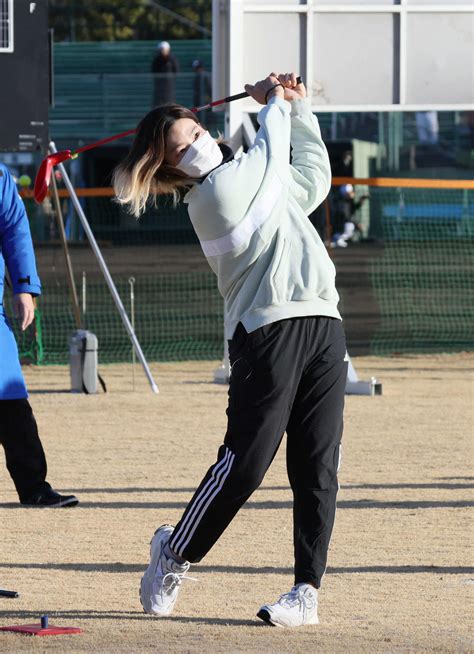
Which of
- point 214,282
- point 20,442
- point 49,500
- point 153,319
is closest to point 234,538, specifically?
point 49,500

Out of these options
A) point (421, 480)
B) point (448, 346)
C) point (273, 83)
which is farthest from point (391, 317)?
point (273, 83)

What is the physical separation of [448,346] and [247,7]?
16.5 ft

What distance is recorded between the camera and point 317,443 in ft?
16.1

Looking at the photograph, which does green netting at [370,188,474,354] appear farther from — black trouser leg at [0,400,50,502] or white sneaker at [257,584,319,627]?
white sneaker at [257,584,319,627]

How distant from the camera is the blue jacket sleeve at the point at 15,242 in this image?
7055mm

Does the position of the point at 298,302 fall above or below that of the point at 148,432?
above

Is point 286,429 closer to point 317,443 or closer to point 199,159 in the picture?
point 317,443

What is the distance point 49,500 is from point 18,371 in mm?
692

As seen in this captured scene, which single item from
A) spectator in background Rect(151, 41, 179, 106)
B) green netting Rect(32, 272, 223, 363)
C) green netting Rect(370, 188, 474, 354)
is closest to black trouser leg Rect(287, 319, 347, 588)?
green netting Rect(32, 272, 223, 363)

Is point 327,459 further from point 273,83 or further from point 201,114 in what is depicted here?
point 201,114

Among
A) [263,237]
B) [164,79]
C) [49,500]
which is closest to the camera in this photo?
[263,237]

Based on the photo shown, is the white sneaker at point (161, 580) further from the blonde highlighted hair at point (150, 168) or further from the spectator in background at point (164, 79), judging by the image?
the spectator in background at point (164, 79)

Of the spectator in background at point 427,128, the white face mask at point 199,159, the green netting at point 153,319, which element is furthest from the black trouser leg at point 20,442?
the spectator in background at point 427,128

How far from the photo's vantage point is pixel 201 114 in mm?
20281
